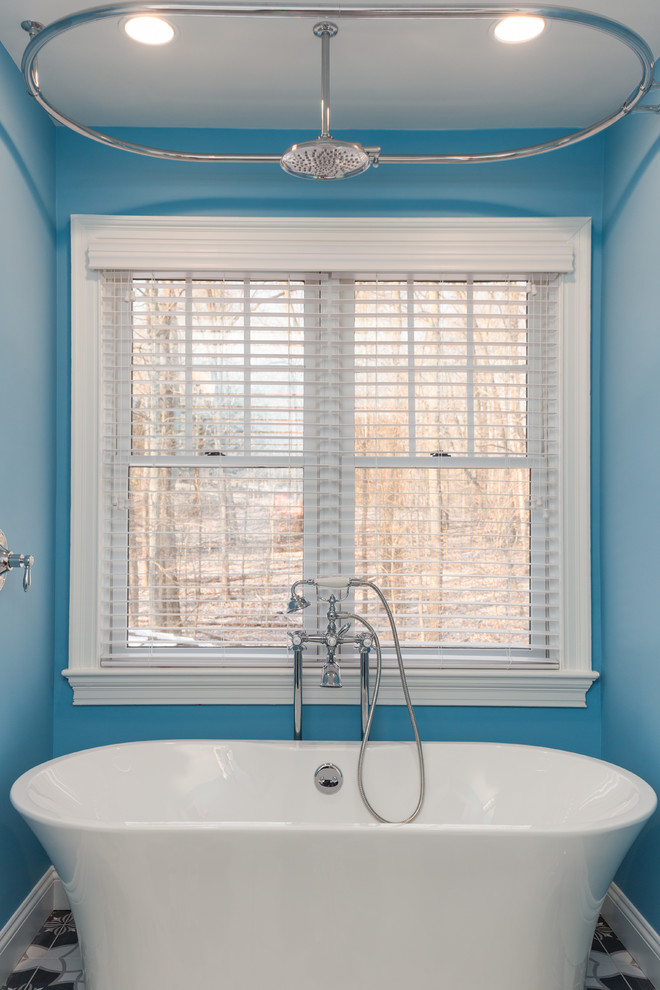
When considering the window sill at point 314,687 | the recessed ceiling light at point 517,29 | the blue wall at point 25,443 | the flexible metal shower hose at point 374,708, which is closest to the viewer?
the recessed ceiling light at point 517,29

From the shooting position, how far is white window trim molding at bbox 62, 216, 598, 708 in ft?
7.82

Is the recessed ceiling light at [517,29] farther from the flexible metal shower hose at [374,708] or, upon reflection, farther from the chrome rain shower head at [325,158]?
the flexible metal shower hose at [374,708]

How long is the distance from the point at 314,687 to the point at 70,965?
105 cm

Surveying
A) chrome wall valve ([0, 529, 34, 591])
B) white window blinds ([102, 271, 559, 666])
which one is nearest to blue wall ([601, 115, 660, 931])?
white window blinds ([102, 271, 559, 666])

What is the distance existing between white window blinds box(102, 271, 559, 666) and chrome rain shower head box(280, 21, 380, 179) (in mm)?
765

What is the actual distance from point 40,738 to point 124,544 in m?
0.69

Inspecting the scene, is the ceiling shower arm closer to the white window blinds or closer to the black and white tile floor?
the white window blinds

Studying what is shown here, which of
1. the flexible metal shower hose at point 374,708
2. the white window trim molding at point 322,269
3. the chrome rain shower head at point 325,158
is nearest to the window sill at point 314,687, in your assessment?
the white window trim molding at point 322,269

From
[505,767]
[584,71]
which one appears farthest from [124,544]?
[584,71]

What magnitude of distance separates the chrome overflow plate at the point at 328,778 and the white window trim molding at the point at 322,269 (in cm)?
25

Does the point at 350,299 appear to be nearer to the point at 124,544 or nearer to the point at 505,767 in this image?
the point at 124,544

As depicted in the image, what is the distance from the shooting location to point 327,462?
2459mm

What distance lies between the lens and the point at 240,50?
1.98 meters

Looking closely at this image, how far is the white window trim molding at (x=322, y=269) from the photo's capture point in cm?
238
